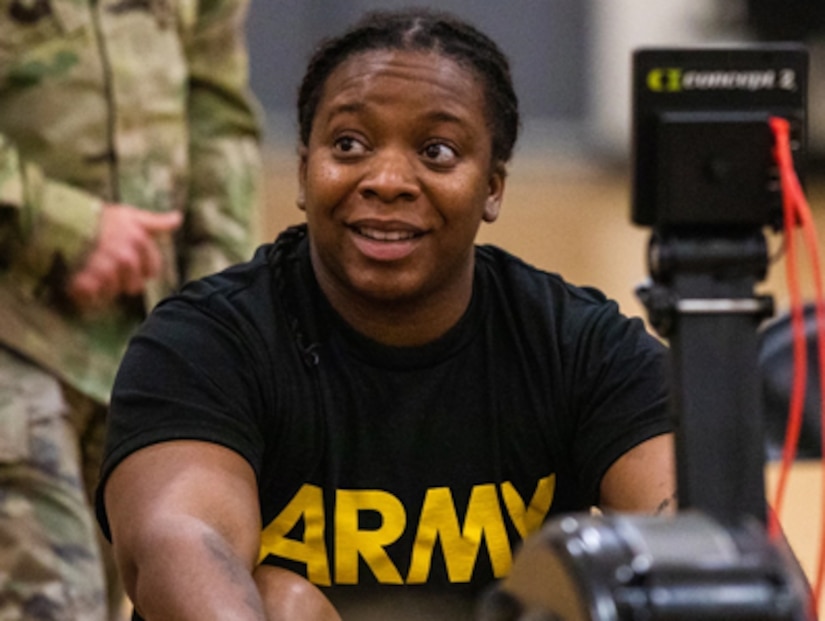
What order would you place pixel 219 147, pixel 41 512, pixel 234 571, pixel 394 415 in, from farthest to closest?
pixel 219 147
pixel 41 512
pixel 394 415
pixel 234 571

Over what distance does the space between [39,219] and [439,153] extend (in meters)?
0.75

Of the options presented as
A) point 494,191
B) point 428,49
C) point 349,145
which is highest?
point 428,49

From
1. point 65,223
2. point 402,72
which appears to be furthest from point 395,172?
point 65,223

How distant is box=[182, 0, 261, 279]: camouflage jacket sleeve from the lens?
3.24m

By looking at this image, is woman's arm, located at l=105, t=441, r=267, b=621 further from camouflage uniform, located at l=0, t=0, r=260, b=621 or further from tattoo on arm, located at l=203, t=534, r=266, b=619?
camouflage uniform, located at l=0, t=0, r=260, b=621

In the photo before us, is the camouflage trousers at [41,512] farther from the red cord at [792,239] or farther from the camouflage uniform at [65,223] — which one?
the red cord at [792,239]

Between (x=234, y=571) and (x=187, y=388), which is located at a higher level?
(x=187, y=388)

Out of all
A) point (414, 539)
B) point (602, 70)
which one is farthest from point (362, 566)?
point (602, 70)

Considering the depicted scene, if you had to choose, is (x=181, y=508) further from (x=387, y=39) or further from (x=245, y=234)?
(x=245, y=234)

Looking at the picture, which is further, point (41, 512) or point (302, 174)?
point (41, 512)

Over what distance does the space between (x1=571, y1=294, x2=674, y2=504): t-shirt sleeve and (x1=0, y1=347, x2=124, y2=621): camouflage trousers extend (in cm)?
80

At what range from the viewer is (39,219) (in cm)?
288

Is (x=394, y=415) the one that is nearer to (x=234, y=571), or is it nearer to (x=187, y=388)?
(x=187, y=388)

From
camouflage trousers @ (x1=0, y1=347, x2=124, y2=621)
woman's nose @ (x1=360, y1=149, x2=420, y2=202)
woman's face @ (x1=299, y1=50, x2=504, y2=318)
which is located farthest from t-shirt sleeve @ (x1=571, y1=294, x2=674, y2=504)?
camouflage trousers @ (x1=0, y1=347, x2=124, y2=621)
